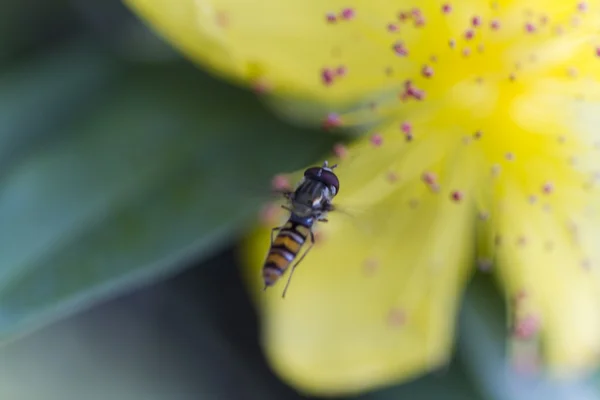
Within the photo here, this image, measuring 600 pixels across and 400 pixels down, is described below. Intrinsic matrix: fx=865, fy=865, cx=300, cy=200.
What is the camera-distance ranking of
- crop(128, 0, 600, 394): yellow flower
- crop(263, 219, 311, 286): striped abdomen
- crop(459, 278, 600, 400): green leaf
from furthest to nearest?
crop(459, 278, 600, 400): green leaf
crop(128, 0, 600, 394): yellow flower
crop(263, 219, 311, 286): striped abdomen

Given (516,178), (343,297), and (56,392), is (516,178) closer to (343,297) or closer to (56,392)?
(343,297)

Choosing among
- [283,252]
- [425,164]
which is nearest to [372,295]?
[425,164]

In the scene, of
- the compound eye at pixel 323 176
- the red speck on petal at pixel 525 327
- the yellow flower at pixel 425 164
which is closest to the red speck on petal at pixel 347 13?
the yellow flower at pixel 425 164

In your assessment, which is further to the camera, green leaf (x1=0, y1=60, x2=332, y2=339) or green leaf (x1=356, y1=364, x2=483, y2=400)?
green leaf (x1=356, y1=364, x2=483, y2=400)

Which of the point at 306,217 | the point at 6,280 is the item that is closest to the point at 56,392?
the point at 6,280

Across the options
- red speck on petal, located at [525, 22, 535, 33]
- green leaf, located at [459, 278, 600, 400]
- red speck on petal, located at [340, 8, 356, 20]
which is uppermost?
red speck on petal, located at [525, 22, 535, 33]

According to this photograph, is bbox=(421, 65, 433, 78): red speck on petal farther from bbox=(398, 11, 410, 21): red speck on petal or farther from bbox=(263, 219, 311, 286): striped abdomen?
bbox=(263, 219, 311, 286): striped abdomen

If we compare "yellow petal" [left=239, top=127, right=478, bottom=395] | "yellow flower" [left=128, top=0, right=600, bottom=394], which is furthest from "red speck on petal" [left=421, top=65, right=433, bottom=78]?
"yellow petal" [left=239, top=127, right=478, bottom=395]

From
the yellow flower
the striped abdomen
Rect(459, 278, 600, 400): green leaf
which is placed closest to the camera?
the striped abdomen
